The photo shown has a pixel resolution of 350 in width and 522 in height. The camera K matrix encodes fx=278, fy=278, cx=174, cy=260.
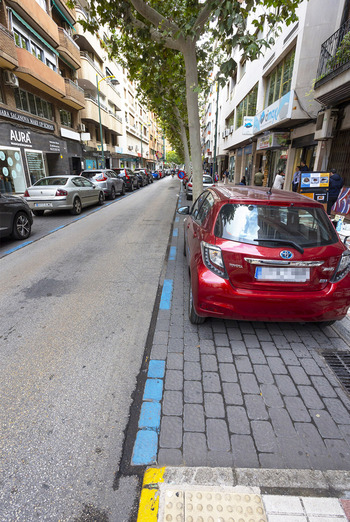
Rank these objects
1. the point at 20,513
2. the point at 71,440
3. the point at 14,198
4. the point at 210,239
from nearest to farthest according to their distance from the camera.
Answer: the point at 20,513, the point at 71,440, the point at 210,239, the point at 14,198

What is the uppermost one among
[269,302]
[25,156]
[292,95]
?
[292,95]

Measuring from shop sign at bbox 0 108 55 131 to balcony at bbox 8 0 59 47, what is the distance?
5.06m

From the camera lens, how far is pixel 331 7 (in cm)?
1011

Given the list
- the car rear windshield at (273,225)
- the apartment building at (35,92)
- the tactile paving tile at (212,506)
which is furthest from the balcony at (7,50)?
the tactile paving tile at (212,506)

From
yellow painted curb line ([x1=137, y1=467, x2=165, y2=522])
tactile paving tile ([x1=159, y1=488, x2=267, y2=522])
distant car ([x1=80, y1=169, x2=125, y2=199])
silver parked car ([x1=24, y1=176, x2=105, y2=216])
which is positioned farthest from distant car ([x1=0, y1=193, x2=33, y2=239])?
distant car ([x1=80, y1=169, x2=125, y2=199])

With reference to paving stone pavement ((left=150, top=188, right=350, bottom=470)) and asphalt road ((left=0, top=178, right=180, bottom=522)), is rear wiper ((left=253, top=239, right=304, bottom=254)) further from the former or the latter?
asphalt road ((left=0, top=178, right=180, bottom=522))

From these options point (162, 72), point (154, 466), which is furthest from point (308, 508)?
point (162, 72)

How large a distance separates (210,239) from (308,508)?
7.07ft

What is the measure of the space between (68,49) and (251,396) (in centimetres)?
2584

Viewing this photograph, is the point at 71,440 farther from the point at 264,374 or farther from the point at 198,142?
the point at 198,142

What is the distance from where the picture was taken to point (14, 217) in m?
6.88

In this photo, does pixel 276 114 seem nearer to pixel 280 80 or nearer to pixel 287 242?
pixel 280 80

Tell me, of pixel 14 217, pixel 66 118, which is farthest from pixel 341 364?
pixel 66 118

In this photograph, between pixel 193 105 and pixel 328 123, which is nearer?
pixel 193 105
